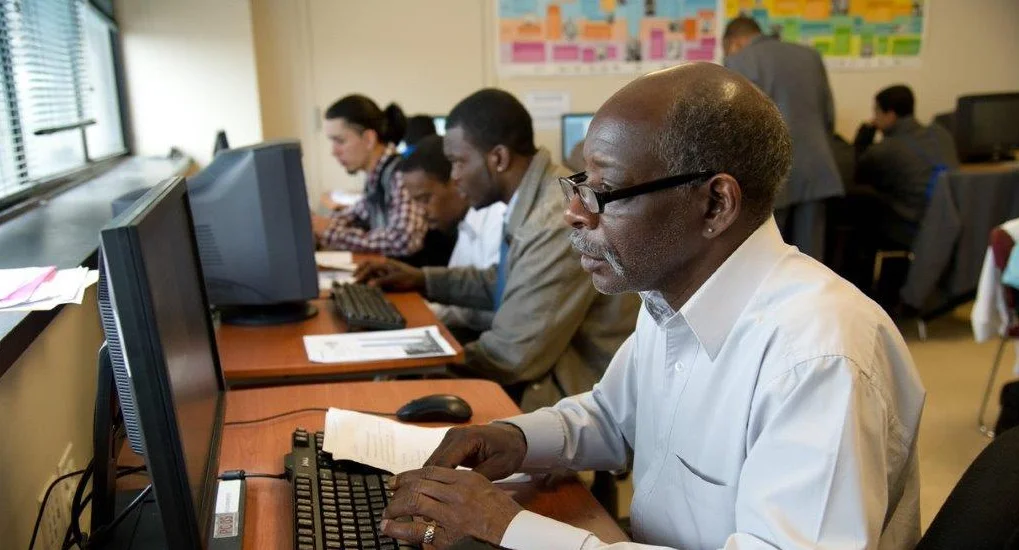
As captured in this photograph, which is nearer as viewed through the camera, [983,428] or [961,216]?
[983,428]

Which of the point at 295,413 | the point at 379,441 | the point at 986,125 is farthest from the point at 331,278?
the point at 986,125

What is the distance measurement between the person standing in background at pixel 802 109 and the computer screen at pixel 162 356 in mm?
3363

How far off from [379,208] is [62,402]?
2208mm

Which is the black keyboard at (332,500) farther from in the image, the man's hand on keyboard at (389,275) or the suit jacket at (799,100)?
the suit jacket at (799,100)

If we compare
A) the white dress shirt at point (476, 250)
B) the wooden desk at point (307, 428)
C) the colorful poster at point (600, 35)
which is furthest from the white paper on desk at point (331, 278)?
the colorful poster at point (600, 35)

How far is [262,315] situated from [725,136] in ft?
4.58

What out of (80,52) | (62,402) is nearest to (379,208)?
(80,52)

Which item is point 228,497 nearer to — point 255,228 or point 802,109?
point 255,228

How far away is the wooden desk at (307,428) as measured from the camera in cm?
107

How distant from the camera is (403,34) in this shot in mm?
4695

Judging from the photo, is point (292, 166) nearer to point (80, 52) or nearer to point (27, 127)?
point (27, 127)

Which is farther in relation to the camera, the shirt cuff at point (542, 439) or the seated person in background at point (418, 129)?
the seated person in background at point (418, 129)

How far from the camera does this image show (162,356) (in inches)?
26.3

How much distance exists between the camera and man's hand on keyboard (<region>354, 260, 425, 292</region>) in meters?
2.40
